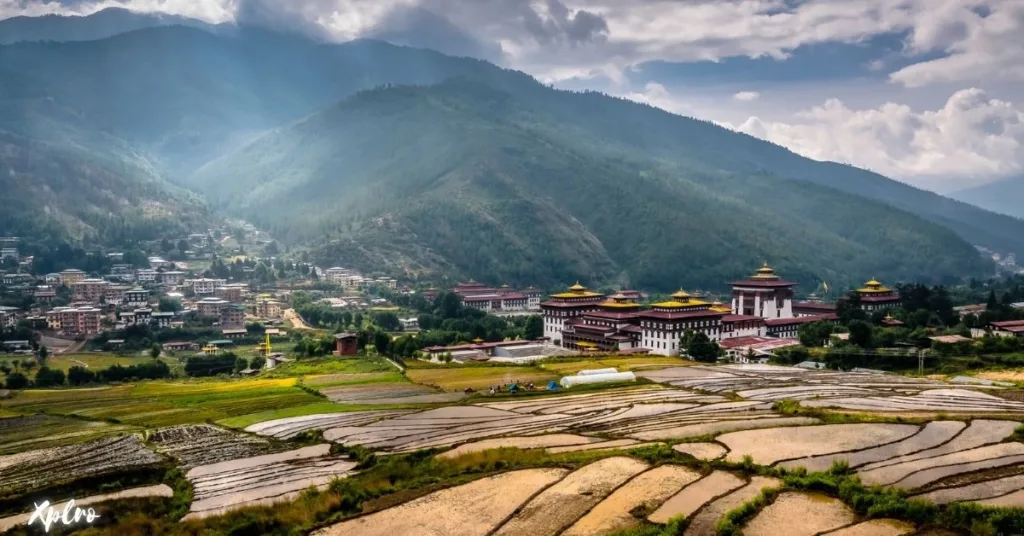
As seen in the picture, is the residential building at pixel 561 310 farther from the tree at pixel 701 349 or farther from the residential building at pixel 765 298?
the tree at pixel 701 349

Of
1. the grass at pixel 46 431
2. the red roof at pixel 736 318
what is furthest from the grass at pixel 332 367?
the red roof at pixel 736 318

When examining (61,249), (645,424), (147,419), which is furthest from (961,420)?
(61,249)

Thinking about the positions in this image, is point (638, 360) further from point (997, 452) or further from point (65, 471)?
point (65, 471)

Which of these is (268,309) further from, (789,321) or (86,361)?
(789,321)

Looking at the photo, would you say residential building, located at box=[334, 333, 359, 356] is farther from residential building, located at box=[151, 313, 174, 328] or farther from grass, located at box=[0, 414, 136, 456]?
residential building, located at box=[151, 313, 174, 328]

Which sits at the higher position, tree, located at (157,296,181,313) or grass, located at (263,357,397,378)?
tree, located at (157,296,181,313)

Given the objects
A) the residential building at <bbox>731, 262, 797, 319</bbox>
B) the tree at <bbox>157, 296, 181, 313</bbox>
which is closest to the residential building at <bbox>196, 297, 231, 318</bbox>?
the tree at <bbox>157, 296, 181, 313</bbox>
